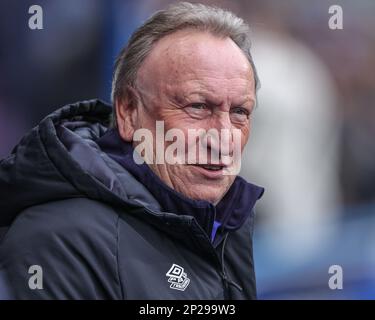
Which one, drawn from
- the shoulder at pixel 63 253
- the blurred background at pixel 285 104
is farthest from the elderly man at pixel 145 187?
the blurred background at pixel 285 104

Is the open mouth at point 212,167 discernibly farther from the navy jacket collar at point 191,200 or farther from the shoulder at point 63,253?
the shoulder at point 63,253

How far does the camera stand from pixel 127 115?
1768 mm

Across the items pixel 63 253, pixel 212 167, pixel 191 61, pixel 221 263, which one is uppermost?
pixel 191 61

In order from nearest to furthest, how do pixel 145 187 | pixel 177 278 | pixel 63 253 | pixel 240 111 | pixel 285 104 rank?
1. pixel 63 253
2. pixel 177 278
3. pixel 145 187
4. pixel 240 111
5. pixel 285 104

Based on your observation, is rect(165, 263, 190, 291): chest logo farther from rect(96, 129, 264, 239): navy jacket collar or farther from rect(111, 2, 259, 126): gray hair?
rect(111, 2, 259, 126): gray hair

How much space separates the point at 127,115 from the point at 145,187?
0.26 meters

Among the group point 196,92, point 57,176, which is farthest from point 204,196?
point 57,176

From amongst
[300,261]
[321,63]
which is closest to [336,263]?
[300,261]

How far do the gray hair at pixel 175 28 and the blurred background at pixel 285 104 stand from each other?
2.48 feet

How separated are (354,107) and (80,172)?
162 centimetres

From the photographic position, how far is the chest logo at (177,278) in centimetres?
150

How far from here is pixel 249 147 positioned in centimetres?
255

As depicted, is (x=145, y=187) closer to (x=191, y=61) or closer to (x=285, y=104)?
(x=191, y=61)

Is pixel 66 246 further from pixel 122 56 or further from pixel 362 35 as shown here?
pixel 362 35
